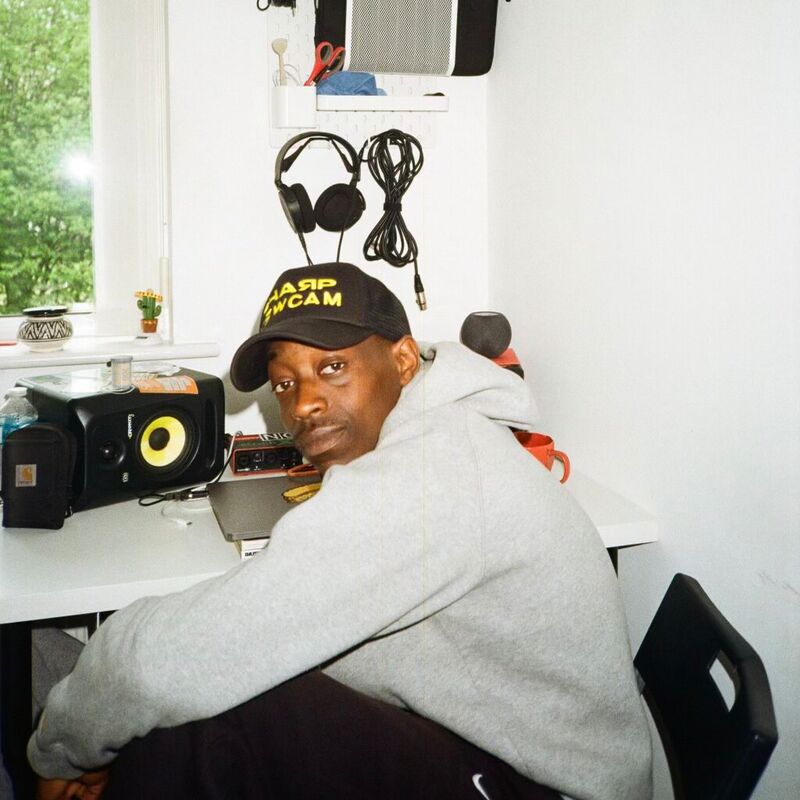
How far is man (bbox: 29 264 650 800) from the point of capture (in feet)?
2.80

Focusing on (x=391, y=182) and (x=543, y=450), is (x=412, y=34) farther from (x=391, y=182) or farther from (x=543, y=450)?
(x=543, y=450)

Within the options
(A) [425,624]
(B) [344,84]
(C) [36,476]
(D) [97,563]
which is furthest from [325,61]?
(A) [425,624]

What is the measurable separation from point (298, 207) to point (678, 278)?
0.93 m

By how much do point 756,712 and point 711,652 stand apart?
7.1 inches

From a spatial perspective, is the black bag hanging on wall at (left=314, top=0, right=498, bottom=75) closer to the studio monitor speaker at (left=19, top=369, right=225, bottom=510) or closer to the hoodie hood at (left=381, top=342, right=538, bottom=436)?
the studio monitor speaker at (left=19, top=369, right=225, bottom=510)

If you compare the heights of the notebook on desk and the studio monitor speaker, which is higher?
the studio monitor speaker

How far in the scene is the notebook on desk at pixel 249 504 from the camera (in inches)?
52.4

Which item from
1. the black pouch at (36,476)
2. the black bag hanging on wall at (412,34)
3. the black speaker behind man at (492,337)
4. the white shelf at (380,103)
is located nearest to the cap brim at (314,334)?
the black pouch at (36,476)

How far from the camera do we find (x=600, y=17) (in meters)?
1.57

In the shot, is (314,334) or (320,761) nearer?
(320,761)

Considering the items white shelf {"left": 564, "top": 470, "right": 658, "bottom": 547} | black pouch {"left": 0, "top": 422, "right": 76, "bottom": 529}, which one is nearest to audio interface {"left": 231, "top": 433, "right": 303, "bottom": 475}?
black pouch {"left": 0, "top": 422, "right": 76, "bottom": 529}

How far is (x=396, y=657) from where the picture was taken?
0.99m

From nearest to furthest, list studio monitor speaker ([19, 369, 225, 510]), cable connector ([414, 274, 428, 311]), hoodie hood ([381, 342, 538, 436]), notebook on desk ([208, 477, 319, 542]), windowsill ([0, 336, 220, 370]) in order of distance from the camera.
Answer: hoodie hood ([381, 342, 538, 436]) → notebook on desk ([208, 477, 319, 542]) → studio monitor speaker ([19, 369, 225, 510]) → windowsill ([0, 336, 220, 370]) → cable connector ([414, 274, 428, 311])

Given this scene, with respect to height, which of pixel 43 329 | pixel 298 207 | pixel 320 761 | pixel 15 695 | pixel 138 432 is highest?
pixel 298 207
